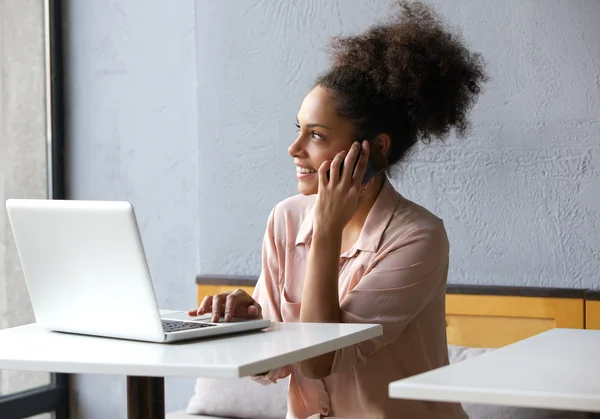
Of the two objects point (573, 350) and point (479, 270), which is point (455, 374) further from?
point (479, 270)

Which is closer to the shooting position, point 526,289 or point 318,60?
point 526,289

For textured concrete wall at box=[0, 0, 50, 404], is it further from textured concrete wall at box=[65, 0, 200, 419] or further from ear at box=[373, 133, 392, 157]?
ear at box=[373, 133, 392, 157]

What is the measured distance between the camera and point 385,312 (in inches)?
71.4

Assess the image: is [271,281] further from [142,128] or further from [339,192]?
[142,128]

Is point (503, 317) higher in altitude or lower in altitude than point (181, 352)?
lower

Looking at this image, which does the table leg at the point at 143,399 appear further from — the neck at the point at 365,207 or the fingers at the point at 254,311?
the neck at the point at 365,207

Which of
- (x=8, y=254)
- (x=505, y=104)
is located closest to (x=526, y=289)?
(x=505, y=104)

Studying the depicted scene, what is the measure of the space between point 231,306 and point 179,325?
→ 15 cm

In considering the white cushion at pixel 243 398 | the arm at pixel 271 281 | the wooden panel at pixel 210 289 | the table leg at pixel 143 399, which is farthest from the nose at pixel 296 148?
the wooden panel at pixel 210 289

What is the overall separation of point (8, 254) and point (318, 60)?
1330 millimetres

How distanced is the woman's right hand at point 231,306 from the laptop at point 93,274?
1.8 inches

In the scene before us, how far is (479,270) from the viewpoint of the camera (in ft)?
8.66

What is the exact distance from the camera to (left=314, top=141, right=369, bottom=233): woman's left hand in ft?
6.18

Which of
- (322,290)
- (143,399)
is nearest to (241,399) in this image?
(322,290)
